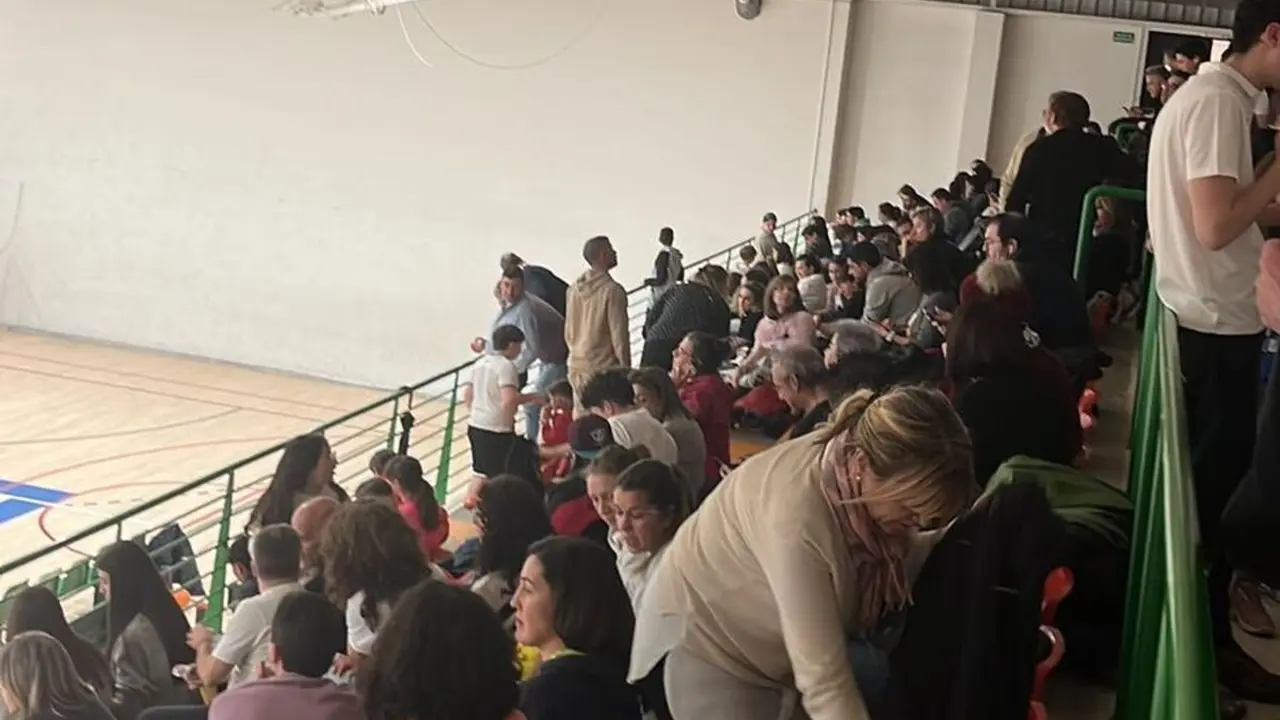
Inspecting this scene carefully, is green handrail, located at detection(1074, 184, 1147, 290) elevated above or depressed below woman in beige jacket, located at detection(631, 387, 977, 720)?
above

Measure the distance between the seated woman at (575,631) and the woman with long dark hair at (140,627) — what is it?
1.55 metres

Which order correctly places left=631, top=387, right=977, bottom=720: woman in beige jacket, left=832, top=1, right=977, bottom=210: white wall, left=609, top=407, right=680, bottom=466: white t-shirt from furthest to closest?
left=832, top=1, right=977, bottom=210: white wall → left=609, top=407, right=680, bottom=466: white t-shirt → left=631, top=387, right=977, bottom=720: woman in beige jacket

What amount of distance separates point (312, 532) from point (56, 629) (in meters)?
0.65

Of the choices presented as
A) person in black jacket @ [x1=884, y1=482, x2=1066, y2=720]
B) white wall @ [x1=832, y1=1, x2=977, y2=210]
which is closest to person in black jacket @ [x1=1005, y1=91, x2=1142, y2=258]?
person in black jacket @ [x1=884, y1=482, x2=1066, y2=720]

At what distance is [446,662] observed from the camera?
2.05m

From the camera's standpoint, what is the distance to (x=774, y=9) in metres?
11.8

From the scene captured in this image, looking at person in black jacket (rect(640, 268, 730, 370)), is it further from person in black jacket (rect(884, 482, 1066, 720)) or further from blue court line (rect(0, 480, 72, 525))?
blue court line (rect(0, 480, 72, 525))

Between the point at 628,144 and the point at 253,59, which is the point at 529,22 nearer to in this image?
the point at 628,144

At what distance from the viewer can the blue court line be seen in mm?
10562

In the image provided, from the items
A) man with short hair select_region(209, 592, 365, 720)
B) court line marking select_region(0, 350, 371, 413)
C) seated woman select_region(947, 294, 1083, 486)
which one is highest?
seated woman select_region(947, 294, 1083, 486)

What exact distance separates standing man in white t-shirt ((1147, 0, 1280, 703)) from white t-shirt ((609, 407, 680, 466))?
1.67m

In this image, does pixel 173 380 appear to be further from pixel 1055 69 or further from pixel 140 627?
pixel 140 627

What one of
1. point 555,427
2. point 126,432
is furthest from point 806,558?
point 126,432

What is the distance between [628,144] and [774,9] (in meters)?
1.71
